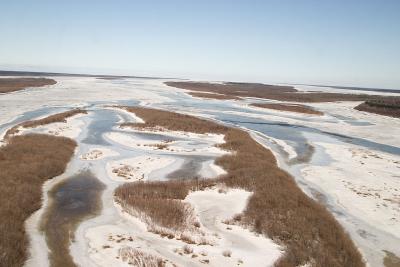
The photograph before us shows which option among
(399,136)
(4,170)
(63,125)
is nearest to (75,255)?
(4,170)

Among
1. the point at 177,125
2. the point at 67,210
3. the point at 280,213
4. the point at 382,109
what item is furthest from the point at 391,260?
the point at 382,109

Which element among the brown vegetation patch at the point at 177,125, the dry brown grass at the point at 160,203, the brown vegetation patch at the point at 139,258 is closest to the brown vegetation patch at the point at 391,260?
the dry brown grass at the point at 160,203

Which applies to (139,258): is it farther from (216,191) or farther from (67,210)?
(216,191)

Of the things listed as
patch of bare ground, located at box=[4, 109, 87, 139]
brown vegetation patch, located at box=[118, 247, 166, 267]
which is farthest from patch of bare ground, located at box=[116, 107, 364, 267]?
patch of bare ground, located at box=[4, 109, 87, 139]

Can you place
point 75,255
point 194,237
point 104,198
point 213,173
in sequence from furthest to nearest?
point 213,173, point 104,198, point 194,237, point 75,255

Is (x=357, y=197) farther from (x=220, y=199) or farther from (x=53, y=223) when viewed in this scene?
(x=53, y=223)

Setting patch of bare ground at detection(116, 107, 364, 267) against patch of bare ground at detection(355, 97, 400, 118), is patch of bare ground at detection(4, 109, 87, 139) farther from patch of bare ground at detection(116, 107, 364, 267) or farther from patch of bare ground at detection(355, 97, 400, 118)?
patch of bare ground at detection(355, 97, 400, 118)
